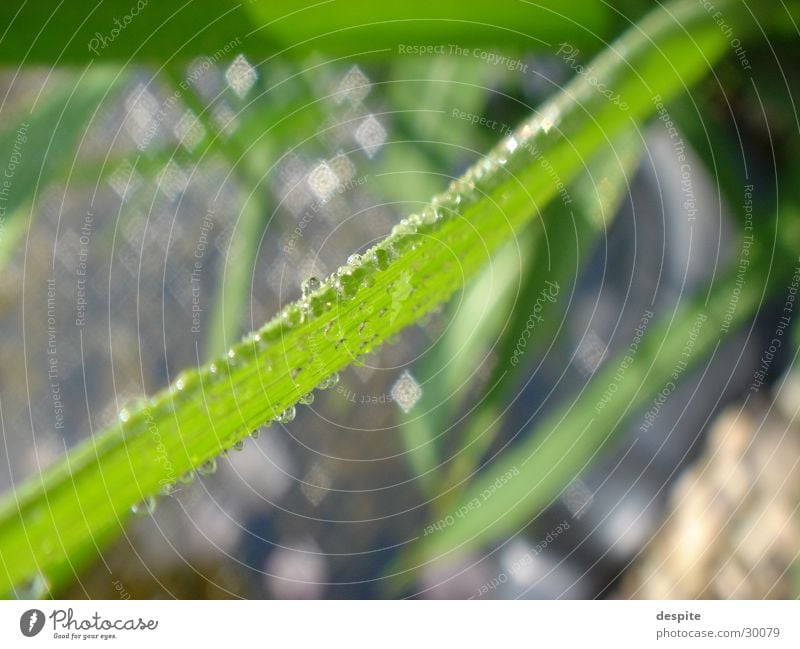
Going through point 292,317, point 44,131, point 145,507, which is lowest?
point 145,507

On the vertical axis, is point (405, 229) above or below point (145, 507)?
above

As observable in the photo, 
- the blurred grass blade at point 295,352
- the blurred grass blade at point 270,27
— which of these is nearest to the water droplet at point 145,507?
the blurred grass blade at point 295,352

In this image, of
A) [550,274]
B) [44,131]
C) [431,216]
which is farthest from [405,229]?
[44,131]

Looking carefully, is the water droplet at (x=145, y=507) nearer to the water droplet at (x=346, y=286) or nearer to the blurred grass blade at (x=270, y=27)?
the water droplet at (x=346, y=286)

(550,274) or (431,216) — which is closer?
(431,216)

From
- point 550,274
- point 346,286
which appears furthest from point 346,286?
point 550,274

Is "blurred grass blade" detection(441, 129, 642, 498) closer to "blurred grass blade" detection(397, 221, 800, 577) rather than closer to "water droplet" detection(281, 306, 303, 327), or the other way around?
"blurred grass blade" detection(397, 221, 800, 577)

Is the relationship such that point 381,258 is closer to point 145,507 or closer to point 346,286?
point 346,286

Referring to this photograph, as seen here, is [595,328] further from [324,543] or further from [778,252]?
[324,543]
